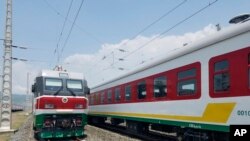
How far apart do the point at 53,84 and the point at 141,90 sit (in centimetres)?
448

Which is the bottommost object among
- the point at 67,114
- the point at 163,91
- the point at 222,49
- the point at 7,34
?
the point at 67,114

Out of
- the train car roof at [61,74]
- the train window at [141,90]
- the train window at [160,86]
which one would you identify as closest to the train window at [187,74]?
the train window at [160,86]

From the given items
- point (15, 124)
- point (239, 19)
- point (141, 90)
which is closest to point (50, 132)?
point (141, 90)

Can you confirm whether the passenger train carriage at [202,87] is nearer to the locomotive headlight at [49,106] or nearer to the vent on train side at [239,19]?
the vent on train side at [239,19]

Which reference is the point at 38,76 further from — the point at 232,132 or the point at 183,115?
the point at 232,132

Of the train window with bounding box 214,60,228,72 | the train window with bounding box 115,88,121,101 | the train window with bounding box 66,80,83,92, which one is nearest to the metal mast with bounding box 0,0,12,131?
the train window with bounding box 66,80,83,92

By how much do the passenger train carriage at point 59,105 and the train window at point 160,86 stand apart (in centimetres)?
470

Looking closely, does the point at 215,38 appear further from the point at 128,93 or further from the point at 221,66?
the point at 128,93

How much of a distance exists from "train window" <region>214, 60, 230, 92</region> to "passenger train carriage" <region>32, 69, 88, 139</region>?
29.5ft

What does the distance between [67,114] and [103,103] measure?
27.0ft

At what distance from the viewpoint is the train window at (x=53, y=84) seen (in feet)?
55.7

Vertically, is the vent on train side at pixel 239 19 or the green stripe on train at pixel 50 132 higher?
the vent on train side at pixel 239 19

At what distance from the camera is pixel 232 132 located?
8219mm

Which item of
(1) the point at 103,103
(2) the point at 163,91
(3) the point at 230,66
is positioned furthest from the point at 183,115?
(1) the point at 103,103
